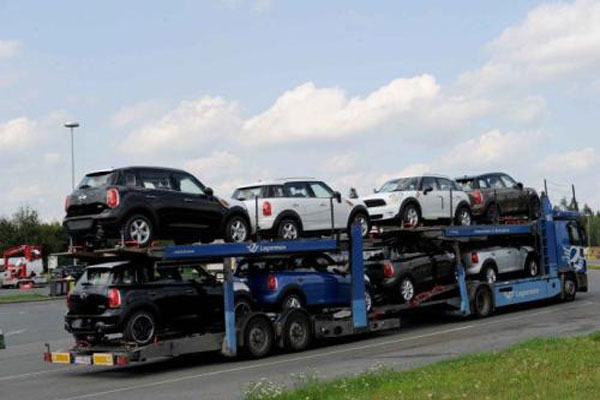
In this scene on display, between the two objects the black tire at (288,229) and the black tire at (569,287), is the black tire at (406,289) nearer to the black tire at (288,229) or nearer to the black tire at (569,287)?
the black tire at (288,229)

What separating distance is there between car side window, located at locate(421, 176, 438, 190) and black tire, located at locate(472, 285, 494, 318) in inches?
111

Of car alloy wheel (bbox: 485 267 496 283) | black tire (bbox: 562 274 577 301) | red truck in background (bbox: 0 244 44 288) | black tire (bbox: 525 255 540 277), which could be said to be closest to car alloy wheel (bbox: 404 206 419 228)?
car alloy wheel (bbox: 485 267 496 283)

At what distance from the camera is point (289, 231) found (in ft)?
57.8

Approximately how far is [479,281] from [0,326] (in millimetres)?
14482

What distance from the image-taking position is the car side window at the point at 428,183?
21.2 meters

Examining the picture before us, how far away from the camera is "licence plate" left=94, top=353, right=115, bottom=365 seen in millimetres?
13727

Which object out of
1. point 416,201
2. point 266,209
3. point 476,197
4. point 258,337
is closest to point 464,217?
point 476,197

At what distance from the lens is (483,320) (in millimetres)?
21453

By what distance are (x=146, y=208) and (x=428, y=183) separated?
8.84m

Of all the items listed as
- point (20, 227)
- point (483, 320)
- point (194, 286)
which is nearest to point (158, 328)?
point (194, 286)

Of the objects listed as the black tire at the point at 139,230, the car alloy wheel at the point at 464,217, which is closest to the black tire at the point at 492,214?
the car alloy wheel at the point at 464,217

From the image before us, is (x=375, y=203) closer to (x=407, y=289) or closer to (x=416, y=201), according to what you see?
(x=416, y=201)

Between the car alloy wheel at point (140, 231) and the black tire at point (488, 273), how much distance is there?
10.8 m

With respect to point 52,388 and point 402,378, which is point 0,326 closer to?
point 52,388
